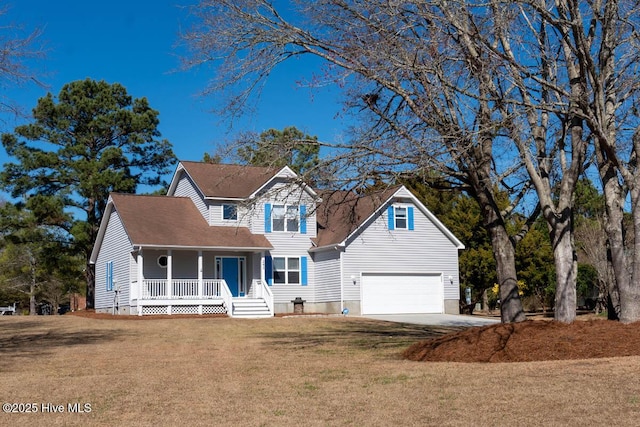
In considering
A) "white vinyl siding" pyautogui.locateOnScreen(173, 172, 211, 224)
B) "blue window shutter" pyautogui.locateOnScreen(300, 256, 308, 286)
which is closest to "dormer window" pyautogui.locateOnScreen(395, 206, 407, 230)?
"blue window shutter" pyautogui.locateOnScreen(300, 256, 308, 286)

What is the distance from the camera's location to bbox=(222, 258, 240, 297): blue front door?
32.6 m

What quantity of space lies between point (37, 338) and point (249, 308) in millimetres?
11060

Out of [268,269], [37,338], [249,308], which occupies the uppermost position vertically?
[268,269]

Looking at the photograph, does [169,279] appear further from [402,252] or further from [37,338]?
[402,252]

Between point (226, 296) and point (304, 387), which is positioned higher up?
point (226, 296)

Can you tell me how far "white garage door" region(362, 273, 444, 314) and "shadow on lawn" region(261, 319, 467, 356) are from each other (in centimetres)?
491

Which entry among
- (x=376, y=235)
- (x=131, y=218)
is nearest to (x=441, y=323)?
(x=376, y=235)

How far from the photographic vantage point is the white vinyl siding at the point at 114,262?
3141cm

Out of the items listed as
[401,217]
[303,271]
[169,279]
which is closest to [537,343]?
[169,279]

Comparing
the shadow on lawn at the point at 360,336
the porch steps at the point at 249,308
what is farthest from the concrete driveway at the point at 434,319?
the porch steps at the point at 249,308

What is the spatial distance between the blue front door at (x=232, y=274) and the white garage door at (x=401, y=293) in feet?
18.6

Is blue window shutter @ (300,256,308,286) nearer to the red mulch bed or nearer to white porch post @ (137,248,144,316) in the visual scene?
white porch post @ (137,248,144,316)

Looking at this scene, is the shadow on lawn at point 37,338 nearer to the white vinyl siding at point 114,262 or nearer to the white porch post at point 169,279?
the white porch post at point 169,279

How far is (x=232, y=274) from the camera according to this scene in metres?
32.8
